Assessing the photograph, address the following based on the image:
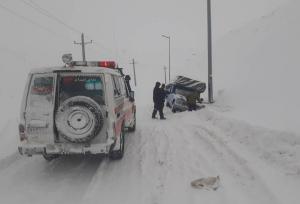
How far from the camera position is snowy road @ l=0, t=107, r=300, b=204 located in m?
5.05

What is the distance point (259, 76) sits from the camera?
17.2 meters

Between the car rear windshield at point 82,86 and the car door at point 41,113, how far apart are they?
0.70ft

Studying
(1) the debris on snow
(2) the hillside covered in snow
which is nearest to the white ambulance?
(1) the debris on snow

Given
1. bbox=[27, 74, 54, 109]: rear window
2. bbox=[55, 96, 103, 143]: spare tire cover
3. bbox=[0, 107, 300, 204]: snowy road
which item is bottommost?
bbox=[0, 107, 300, 204]: snowy road

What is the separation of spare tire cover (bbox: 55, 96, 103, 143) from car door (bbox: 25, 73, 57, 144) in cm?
25

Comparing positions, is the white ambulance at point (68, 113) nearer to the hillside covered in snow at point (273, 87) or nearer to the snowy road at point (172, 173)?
the snowy road at point (172, 173)

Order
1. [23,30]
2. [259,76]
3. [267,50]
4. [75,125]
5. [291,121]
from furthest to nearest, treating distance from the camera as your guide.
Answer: [23,30], [267,50], [259,76], [291,121], [75,125]

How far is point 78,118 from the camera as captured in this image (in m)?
6.00

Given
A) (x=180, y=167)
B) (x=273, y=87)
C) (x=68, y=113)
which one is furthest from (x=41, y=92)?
(x=273, y=87)

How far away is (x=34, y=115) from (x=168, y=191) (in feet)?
10.5

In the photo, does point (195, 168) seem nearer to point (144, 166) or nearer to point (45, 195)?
point (144, 166)

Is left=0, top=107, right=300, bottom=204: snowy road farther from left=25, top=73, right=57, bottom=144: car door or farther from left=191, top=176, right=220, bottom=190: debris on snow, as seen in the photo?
left=25, top=73, right=57, bottom=144: car door

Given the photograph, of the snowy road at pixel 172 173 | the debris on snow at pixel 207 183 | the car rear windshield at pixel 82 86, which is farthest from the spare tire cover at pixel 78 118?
the debris on snow at pixel 207 183

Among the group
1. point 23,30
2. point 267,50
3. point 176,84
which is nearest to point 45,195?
point 176,84
